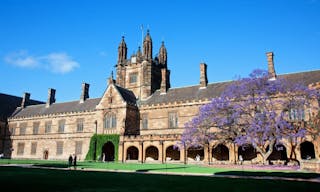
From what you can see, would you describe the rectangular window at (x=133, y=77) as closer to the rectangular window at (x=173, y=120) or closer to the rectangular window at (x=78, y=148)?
Result: the rectangular window at (x=78, y=148)

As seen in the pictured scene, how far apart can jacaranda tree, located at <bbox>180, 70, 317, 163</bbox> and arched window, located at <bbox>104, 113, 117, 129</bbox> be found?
39.4 ft

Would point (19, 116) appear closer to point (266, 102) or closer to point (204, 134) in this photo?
point (204, 134)

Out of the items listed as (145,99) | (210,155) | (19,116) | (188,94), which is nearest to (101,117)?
(145,99)

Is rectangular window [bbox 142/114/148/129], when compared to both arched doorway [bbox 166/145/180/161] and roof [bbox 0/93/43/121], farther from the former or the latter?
roof [bbox 0/93/43/121]

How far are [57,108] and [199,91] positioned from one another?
24.8 metres

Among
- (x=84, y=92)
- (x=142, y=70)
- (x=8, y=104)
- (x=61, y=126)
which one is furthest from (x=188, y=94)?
(x=8, y=104)

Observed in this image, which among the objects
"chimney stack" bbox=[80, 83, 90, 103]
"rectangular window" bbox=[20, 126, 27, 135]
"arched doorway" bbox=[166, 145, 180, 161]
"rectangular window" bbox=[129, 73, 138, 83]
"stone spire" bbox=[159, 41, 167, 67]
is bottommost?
A: "arched doorway" bbox=[166, 145, 180, 161]

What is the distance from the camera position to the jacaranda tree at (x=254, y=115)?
21844 mm

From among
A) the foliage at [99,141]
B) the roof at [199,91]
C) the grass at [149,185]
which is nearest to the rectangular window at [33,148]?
the foliage at [99,141]

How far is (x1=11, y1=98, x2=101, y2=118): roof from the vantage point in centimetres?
4197

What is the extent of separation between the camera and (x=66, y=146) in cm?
4056

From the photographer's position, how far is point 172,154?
32.0 metres

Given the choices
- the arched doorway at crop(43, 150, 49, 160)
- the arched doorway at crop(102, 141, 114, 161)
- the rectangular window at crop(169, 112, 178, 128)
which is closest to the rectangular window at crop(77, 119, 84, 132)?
the arched doorway at crop(102, 141, 114, 161)

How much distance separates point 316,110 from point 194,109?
484 inches
